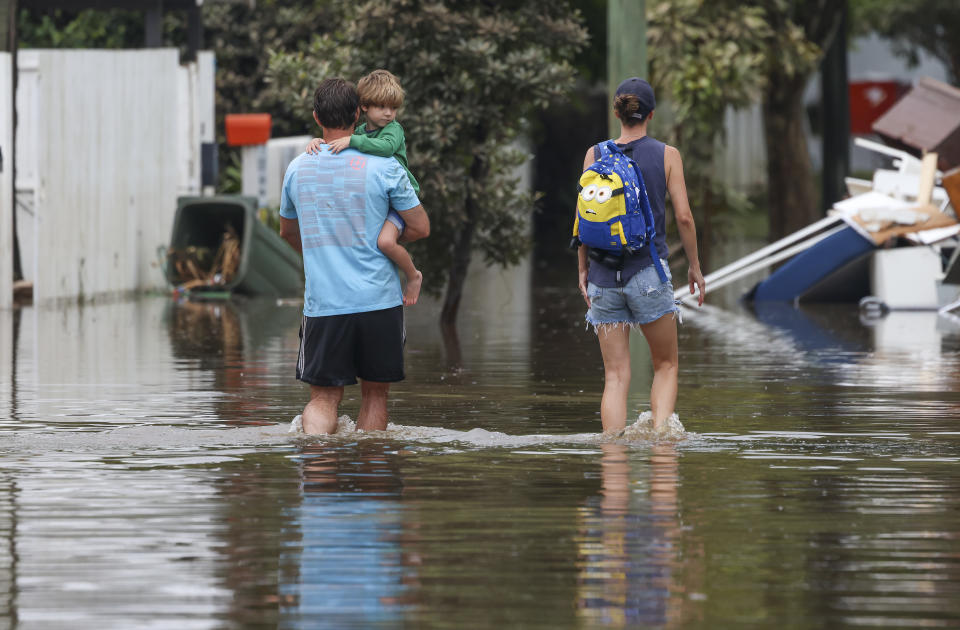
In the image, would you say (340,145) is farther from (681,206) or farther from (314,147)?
(681,206)

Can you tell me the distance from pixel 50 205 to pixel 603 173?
448 inches

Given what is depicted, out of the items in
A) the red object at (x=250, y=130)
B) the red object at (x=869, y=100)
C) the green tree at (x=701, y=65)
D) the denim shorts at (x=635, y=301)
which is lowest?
the denim shorts at (x=635, y=301)

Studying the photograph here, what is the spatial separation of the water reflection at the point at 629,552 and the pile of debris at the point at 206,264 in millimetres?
13862

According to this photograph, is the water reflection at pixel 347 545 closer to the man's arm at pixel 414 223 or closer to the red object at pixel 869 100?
the man's arm at pixel 414 223

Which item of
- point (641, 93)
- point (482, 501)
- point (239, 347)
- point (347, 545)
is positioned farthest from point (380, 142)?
point (239, 347)

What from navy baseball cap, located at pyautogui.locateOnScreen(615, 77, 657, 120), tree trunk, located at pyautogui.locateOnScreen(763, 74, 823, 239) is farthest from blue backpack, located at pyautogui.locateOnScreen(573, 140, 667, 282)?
tree trunk, located at pyautogui.locateOnScreen(763, 74, 823, 239)

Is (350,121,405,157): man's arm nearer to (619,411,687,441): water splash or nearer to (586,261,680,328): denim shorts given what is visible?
(586,261,680,328): denim shorts

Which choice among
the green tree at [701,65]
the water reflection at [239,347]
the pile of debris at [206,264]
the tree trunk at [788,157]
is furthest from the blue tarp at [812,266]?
the tree trunk at [788,157]

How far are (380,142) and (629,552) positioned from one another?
114 inches

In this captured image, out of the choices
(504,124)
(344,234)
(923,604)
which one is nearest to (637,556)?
(923,604)

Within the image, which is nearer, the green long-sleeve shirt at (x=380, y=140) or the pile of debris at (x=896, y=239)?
the green long-sleeve shirt at (x=380, y=140)

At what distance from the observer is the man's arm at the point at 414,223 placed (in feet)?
28.6

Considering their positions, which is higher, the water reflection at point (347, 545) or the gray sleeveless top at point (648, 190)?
the gray sleeveless top at point (648, 190)

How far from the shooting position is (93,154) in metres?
20.3
